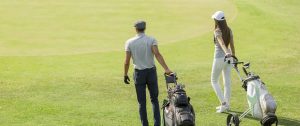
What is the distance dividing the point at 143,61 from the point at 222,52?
2.12 meters

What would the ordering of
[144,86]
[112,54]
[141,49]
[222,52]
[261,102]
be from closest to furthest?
1. [261,102]
2. [141,49]
3. [144,86]
4. [222,52]
5. [112,54]

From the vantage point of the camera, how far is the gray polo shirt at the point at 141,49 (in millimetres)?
10484

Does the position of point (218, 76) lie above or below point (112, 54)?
above

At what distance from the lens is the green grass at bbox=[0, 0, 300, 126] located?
12688mm

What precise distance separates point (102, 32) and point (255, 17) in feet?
23.5

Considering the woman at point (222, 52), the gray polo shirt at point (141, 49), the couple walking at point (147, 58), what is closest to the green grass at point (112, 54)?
the woman at point (222, 52)

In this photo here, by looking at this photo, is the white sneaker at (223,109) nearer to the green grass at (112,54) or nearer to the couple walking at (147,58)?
the green grass at (112,54)

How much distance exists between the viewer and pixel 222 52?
472 inches

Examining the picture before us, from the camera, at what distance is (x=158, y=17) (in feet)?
85.5

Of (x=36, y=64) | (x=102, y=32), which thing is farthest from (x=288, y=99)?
(x=102, y=32)

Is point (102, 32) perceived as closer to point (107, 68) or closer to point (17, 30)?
point (17, 30)

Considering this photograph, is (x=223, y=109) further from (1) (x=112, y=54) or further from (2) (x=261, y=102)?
(1) (x=112, y=54)

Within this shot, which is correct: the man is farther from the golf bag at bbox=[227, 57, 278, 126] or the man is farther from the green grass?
the golf bag at bbox=[227, 57, 278, 126]

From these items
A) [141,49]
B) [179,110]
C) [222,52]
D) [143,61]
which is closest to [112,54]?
[222,52]
